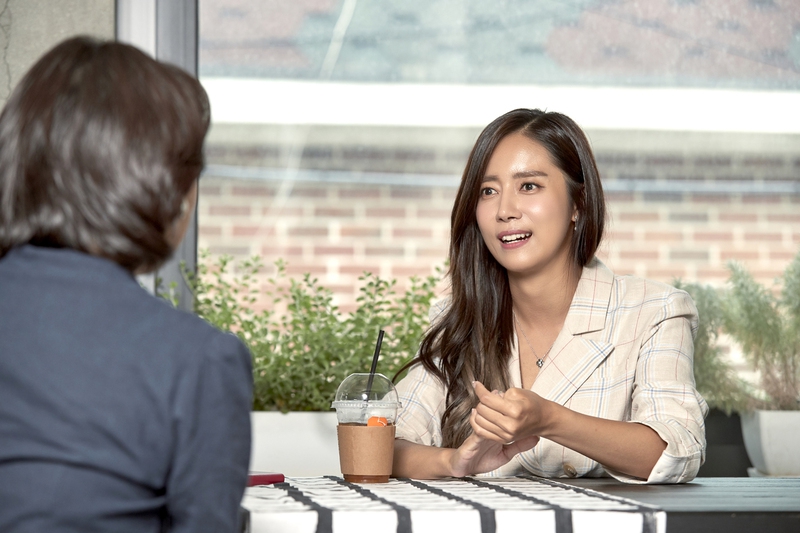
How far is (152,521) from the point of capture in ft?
2.63

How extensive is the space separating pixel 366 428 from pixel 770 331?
1837 mm

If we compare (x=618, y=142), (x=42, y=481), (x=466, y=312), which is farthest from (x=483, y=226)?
(x=42, y=481)

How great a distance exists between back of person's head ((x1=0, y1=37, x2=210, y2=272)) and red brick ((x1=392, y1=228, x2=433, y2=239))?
2.06 metres

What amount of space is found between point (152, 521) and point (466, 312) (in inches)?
50.1

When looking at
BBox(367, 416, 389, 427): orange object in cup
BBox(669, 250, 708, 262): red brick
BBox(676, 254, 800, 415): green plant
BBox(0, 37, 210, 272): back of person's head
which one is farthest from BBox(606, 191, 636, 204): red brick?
BBox(0, 37, 210, 272): back of person's head

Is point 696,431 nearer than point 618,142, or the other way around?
point 696,431

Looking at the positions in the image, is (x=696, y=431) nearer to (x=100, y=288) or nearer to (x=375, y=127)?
(x=100, y=288)

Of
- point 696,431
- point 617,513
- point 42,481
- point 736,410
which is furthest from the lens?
point 736,410

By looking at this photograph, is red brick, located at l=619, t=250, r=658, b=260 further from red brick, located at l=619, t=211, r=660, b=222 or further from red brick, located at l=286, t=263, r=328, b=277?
red brick, located at l=286, t=263, r=328, b=277

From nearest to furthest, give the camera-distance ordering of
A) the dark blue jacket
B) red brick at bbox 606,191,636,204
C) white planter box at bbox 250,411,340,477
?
the dark blue jacket → white planter box at bbox 250,411,340,477 → red brick at bbox 606,191,636,204

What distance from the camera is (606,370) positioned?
5.93 feet

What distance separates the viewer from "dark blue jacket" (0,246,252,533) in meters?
0.75

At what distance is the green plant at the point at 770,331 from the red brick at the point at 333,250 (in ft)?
4.08

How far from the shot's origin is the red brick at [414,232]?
289cm
